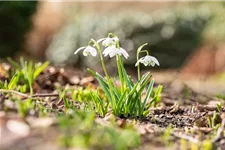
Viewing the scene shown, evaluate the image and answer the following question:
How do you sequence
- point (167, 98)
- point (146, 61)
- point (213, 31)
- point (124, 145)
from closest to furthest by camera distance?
1. point (124, 145)
2. point (146, 61)
3. point (167, 98)
4. point (213, 31)

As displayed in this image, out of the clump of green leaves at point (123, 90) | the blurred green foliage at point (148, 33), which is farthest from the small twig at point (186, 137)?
the blurred green foliage at point (148, 33)

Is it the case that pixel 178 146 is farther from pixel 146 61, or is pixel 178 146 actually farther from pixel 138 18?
pixel 138 18

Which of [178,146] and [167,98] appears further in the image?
[167,98]

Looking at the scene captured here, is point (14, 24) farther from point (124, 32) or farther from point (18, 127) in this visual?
point (18, 127)

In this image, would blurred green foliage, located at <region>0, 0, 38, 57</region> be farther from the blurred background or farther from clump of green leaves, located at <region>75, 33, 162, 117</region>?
clump of green leaves, located at <region>75, 33, 162, 117</region>

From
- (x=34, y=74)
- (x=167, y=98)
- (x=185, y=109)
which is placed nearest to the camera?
(x=185, y=109)

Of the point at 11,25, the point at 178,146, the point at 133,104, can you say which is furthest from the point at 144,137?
the point at 11,25

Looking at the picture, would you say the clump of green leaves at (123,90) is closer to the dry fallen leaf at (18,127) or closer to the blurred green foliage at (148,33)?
the dry fallen leaf at (18,127)

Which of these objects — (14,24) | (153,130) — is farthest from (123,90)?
(14,24)
